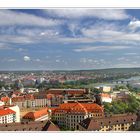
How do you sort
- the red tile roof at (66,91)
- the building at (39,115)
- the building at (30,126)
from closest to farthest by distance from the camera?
the building at (30,126) → the building at (39,115) → the red tile roof at (66,91)

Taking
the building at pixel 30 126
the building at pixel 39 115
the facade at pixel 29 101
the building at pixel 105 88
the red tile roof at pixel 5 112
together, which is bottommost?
the building at pixel 30 126

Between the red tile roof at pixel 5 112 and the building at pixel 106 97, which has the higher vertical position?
the building at pixel 106 97

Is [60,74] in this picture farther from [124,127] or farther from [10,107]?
[124,127]

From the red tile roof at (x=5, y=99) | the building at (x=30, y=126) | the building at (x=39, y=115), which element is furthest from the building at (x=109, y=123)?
the red tile roof at (x=5, y=99)

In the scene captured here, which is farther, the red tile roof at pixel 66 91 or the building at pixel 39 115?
the red tile roof at pixel 66 91

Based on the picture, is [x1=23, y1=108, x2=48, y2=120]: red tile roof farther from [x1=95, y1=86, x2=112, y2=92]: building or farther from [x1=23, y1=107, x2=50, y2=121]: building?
[x1=95, y1=86, x2=112, y2=92]: building

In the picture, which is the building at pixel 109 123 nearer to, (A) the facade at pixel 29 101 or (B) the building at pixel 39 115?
(B) the building at pixel 39 115
